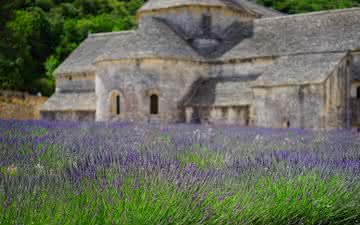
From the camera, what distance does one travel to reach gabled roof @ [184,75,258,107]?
32.4 m

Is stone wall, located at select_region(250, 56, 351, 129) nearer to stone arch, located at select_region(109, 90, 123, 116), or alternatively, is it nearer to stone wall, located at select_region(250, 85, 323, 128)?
stone wall, located at select_region(250, 85, 323, 128)

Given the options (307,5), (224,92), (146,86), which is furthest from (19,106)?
(307,5)

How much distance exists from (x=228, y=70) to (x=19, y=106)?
1514 centimetres

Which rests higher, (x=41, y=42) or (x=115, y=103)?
(x=41, y=42)

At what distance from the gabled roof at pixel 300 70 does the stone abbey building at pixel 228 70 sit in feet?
0.18

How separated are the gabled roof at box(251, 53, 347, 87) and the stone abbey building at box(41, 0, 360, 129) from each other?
5 centimetres

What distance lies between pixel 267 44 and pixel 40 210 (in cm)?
3107

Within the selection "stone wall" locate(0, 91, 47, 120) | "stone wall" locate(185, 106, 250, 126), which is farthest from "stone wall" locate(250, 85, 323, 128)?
"stone wall" locate(0, 91, 47, 120)

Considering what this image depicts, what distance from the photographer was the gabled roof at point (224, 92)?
3244 cm

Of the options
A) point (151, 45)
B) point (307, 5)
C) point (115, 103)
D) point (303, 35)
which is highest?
point (307, 5)

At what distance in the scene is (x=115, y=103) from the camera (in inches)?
1372

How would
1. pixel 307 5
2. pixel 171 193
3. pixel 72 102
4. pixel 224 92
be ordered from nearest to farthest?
pixel 171 193 → pixel 224 92 → pixel 72 102 → pixel 307 5

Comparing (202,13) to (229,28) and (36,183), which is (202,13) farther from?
(36,183)

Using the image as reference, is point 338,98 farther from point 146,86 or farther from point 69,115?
point 69,115
